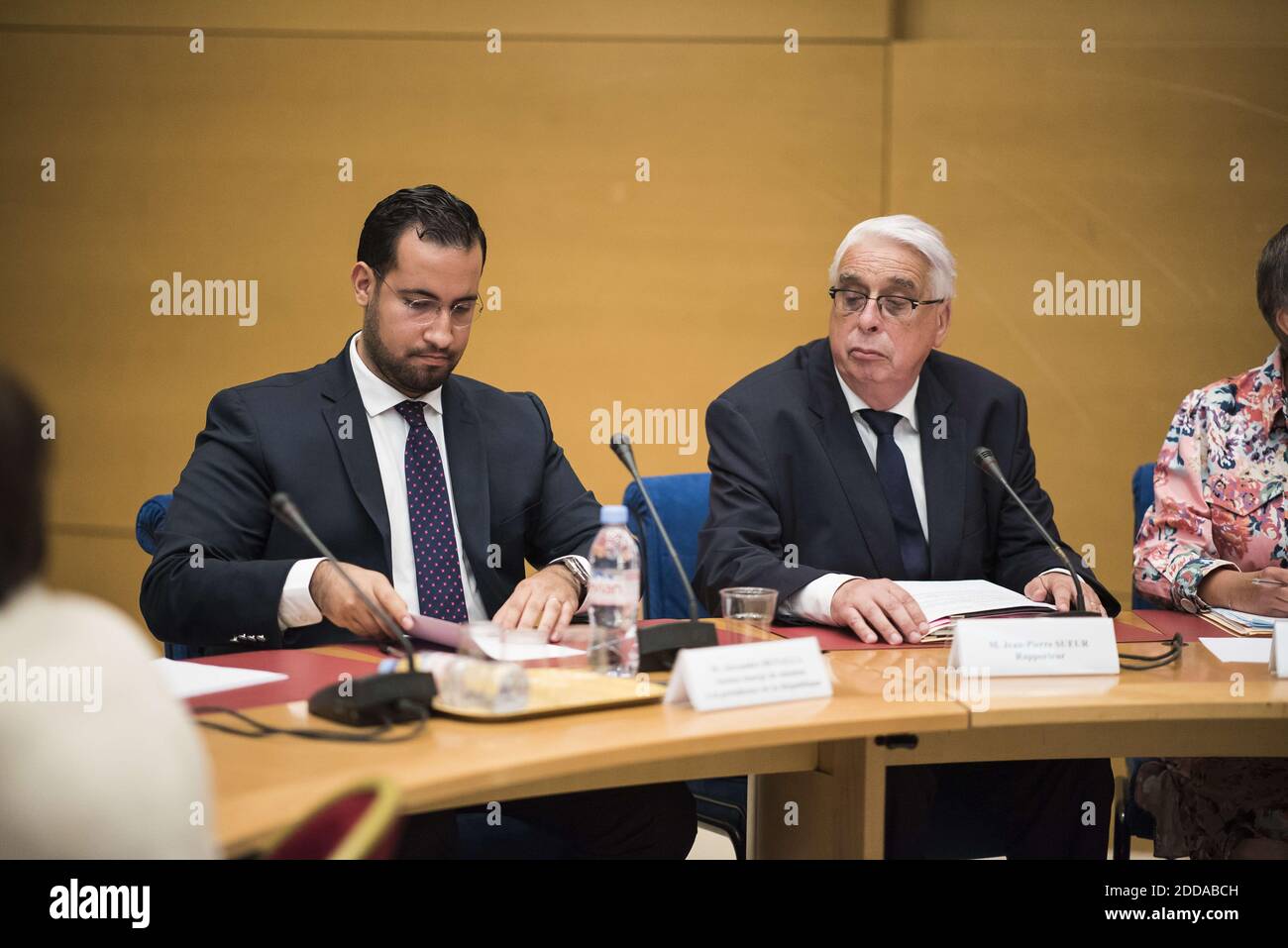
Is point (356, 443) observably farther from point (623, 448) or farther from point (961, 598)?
point (961, 598)

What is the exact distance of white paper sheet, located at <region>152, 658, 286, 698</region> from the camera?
167 cm

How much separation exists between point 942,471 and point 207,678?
4.92 feet

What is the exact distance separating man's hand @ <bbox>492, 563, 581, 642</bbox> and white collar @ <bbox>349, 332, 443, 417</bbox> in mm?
481

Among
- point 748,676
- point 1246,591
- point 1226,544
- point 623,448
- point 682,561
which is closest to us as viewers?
point 748,676

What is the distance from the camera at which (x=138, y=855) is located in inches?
34.2

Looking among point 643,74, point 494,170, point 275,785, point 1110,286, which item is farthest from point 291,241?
point 275,785

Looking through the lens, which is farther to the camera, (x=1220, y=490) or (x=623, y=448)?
(x=1220, y=490)

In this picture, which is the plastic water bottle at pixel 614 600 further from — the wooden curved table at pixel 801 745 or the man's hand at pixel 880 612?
the man's hand at pixel 880 612

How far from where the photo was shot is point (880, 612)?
2.10 meters

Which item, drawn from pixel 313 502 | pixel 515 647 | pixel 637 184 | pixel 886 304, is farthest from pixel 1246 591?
pixel 637 184

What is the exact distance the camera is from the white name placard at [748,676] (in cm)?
162

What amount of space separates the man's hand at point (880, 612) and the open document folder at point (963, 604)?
25 millimetres

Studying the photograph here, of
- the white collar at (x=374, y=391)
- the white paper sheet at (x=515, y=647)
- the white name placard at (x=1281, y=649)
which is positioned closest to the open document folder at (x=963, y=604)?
the white name placard at (x=1281, y=649)
